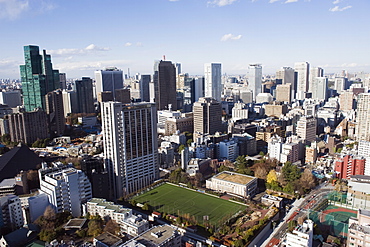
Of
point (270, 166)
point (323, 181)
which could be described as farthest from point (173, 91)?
point (323, 181)

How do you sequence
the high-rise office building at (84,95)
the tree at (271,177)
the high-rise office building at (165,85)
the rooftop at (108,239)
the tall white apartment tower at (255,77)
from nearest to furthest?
the rooftop at (108,239), the tree at (271,177), the high-rise office building at (84,95), the high-rise office building at (165,85), the tall white apartment tower at (255,77)

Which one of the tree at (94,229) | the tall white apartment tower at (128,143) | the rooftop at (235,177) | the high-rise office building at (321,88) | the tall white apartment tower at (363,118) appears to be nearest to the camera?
the tree at (94,229)

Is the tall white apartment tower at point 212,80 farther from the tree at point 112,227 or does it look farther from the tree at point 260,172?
the tree at point 112,227

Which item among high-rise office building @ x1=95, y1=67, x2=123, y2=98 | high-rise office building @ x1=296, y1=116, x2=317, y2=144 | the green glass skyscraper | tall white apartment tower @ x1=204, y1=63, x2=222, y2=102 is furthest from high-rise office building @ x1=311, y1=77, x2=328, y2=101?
the green glass skyscraper

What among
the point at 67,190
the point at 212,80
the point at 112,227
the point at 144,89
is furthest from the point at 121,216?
the point at 144,89

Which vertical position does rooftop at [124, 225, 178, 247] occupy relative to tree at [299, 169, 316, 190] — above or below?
above

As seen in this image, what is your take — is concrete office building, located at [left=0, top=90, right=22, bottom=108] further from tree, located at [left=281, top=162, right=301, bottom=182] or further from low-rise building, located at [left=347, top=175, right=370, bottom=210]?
low-rise building, located at [left=347, top=175, right=370, bottom=210]

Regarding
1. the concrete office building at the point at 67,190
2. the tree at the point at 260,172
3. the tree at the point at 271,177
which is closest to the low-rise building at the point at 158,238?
the concrete office building at the point at 67,190

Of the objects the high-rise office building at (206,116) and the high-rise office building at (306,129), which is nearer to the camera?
the high-rise office building at (306,129)
